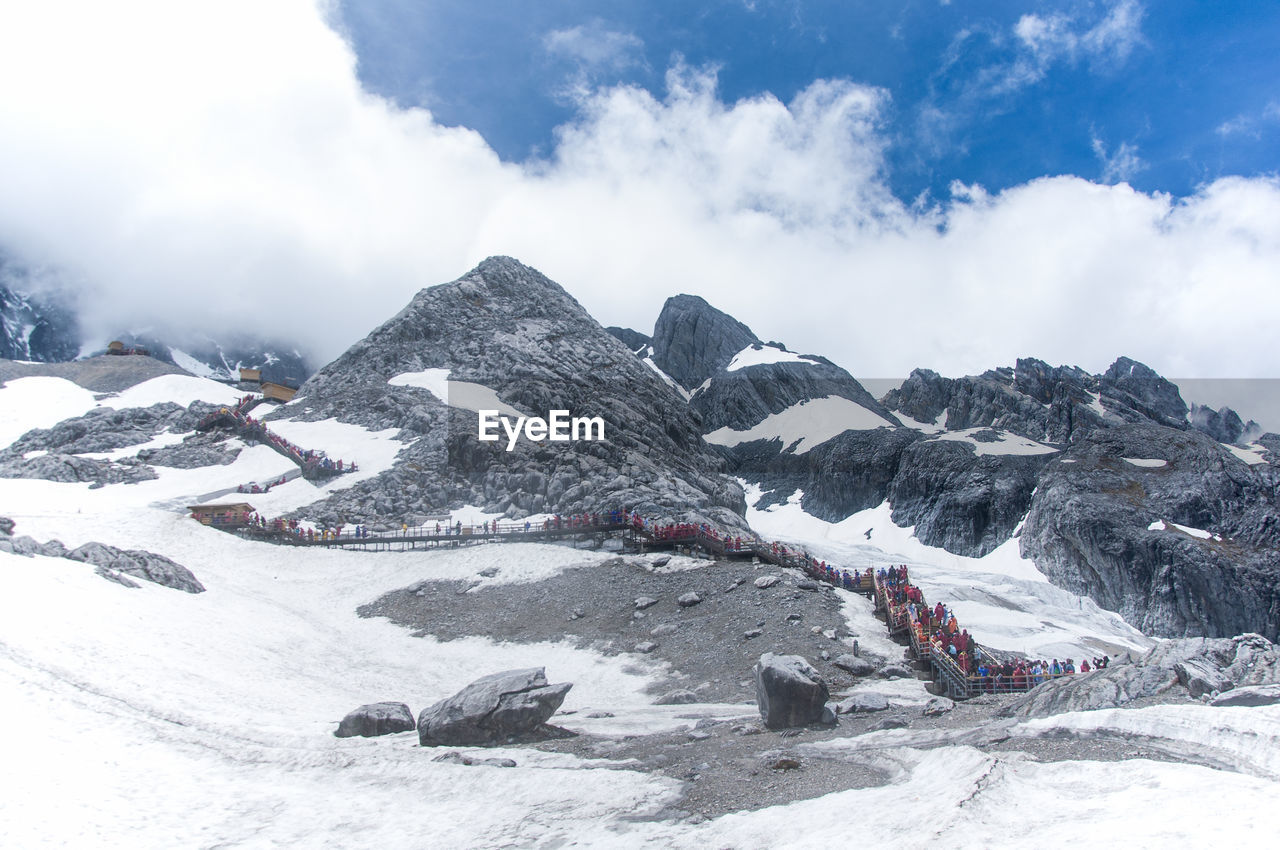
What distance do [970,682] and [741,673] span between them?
757cm

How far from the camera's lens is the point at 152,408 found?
72.9m

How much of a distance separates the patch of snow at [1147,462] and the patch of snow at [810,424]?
47482 mm

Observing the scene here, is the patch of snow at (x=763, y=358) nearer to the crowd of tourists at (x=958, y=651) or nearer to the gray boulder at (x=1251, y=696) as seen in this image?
the crowd of tourists at (x=958, y=651)

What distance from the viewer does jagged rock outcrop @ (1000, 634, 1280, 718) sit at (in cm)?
1372

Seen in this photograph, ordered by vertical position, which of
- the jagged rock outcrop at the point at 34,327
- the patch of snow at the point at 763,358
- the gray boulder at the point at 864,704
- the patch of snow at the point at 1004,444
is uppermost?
the jagged rock outcrop at the point at 34,327

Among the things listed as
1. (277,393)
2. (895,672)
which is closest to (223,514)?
(895,672)

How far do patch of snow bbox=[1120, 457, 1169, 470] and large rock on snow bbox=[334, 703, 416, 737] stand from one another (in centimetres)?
9960

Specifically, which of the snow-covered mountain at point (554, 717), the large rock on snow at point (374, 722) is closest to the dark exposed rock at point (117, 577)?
the snow-covered mountain at point (554, 717)

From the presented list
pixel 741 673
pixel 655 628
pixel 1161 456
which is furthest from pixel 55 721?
pixel 1161 456

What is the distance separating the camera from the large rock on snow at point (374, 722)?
17.9 meters

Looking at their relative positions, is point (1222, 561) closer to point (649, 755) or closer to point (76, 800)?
point (649, 755)

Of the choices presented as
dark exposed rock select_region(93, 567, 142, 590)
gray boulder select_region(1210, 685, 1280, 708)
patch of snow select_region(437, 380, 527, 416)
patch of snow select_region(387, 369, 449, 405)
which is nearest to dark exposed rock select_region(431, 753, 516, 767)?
gray boulder select_region(1210, 685, 1280, 708)

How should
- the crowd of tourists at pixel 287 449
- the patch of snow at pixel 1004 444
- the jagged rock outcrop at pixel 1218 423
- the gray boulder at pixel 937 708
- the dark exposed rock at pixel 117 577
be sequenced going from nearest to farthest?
the gray boulder at pixel 937 708 → the dark exposed rock at pixel 117 577 → the crowd of tourists at pixel 287 449 → the patch of snow at pixel 1004 444 → the jagged rock outcrop at pixel 1218 423

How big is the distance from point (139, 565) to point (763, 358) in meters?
153
